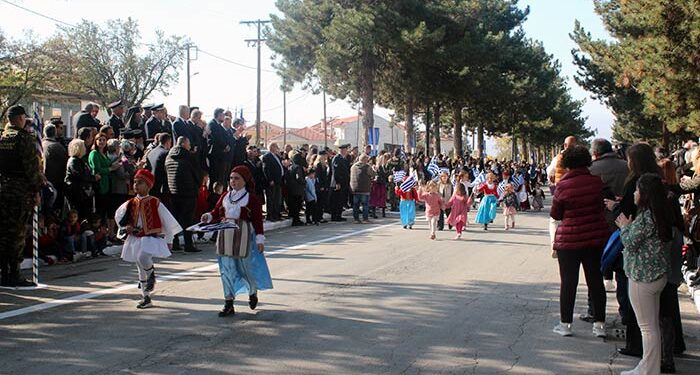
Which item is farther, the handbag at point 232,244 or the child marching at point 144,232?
the child marching at point 144,232

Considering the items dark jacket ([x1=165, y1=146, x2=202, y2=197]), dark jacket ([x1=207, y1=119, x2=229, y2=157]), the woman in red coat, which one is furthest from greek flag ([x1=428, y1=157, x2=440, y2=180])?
the woman in red coat

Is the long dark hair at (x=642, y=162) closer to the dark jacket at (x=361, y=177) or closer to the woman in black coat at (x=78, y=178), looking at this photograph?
the woman in black coat at (x=78, y=178)

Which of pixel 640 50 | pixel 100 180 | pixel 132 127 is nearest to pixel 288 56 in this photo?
pixel 640 50

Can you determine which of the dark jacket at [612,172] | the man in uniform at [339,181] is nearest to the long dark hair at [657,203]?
the dark jacket at [612,172]

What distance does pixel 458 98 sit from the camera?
45219 millimetres

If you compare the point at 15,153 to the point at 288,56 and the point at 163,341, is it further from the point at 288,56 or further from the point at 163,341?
the point at 288,56

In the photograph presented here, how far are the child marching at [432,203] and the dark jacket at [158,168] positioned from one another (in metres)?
5.94

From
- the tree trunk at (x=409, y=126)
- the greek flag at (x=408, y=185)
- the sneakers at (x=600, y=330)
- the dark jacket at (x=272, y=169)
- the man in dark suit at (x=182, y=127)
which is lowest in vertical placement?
the sneakers at (x=600, y=330)

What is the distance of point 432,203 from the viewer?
17500 millimetres

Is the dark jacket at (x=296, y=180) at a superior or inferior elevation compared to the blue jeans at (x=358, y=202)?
superior

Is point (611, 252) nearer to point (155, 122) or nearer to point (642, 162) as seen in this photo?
point (642, 162)

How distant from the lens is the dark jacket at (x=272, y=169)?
19.1m

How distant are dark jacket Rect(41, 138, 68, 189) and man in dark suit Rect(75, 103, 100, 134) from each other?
89.9 inches

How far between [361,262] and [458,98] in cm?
3390
